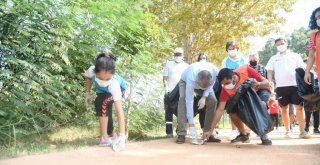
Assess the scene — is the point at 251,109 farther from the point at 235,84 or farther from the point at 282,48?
the point at 282,48

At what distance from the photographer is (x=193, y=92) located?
5.69m

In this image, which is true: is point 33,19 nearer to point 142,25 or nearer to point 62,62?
point 62,62

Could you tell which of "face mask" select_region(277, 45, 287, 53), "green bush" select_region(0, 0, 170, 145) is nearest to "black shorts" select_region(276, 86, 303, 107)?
"face mask" select_region(277, 45, 287, 53)

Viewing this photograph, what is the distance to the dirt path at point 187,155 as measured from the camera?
4.00m

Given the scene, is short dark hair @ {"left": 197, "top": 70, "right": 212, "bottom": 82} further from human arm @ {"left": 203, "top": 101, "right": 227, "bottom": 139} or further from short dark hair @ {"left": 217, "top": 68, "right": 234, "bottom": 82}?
human arm @ {"left": 203, "top": 101, "right": 227, "bottom": 139}

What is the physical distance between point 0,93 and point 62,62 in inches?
46.5

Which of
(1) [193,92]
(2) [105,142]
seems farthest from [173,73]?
(2) [105,142]

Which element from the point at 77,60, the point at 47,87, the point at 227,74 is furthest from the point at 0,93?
the point at 227,74

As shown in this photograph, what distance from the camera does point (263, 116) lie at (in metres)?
5.32

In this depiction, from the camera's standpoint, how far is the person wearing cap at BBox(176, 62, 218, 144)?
216 inches

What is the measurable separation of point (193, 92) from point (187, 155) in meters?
1.38

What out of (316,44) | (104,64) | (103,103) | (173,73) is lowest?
(103,103)

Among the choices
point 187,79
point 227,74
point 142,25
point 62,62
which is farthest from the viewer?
point 142,25

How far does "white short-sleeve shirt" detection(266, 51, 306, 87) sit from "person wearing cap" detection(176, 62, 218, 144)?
179 cm
